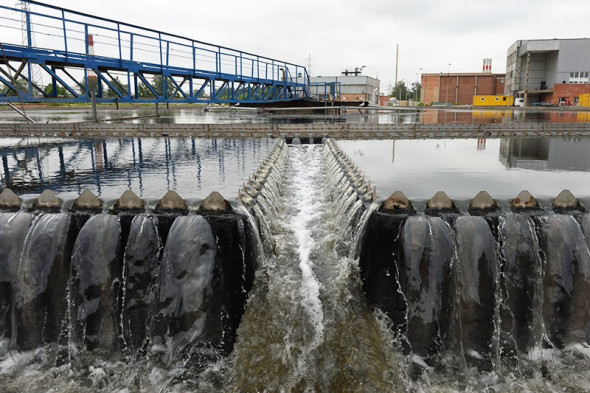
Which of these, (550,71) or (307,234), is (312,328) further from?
(550,71)

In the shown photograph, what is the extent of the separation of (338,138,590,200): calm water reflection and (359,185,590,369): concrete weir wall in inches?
31.7

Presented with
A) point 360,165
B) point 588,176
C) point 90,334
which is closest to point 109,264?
point 90,334

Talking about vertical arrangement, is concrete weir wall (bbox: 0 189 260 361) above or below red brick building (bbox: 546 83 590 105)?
below

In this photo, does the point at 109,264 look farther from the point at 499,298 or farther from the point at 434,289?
the point at 499,298

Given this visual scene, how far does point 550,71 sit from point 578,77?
406cm

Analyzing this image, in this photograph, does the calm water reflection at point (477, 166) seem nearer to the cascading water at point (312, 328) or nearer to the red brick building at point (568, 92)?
the cascading water at point (312, 328)

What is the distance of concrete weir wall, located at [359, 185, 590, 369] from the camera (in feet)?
15.7

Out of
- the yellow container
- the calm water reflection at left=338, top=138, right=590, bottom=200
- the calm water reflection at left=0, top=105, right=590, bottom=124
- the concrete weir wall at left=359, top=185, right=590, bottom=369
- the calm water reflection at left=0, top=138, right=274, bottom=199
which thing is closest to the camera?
the concrete weir wall at left=359, top=185, right=590, bottom=369

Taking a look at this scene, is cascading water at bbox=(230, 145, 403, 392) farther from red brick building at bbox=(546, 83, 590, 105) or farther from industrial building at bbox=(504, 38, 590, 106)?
industrial building at bbox=(504, 38, 590, 106)

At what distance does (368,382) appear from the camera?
14.3 ft

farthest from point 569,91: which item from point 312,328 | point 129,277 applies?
point 129,277

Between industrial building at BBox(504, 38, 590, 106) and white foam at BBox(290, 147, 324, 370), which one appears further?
industrial building at BBox(504, 38, 590, 106)

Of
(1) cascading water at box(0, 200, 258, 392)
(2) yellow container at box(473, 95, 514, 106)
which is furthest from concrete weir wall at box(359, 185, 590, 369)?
(2) yellow container at box(473, 95, 514, 106)

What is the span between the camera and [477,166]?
9.54m
